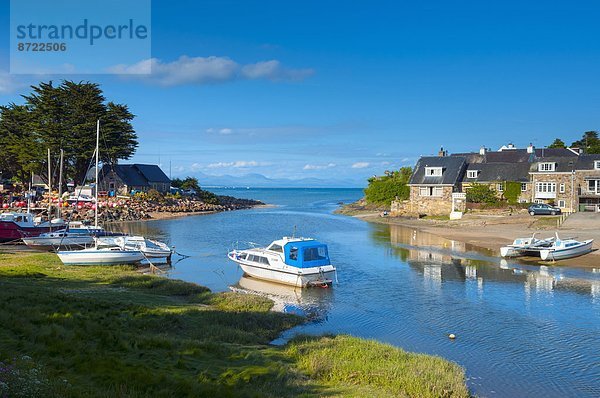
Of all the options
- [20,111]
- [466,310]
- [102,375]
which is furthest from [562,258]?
[20,111]

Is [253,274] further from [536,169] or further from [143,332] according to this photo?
[536,169]

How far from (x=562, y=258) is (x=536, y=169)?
35814 mm

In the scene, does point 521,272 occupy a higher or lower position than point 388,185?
lower

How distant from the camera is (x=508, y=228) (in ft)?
185

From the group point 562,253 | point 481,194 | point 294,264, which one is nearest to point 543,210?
point 481,194

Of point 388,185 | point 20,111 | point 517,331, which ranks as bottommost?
point 517,331

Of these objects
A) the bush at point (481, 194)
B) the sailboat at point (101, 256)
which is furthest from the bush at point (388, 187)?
the sailboat at point (101, 256)

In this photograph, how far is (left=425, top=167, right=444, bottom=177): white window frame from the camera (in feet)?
257

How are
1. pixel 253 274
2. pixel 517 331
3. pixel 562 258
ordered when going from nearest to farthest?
pixel 517 331 < pixel 253 274 < pixel 562 258

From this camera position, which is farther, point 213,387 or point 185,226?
point 185,226

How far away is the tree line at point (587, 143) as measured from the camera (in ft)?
338

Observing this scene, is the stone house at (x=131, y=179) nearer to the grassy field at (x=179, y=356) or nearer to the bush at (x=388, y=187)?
the bush at (x=388, y=187)

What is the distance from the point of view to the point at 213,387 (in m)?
11.2

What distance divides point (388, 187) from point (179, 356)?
84182 millimetres
